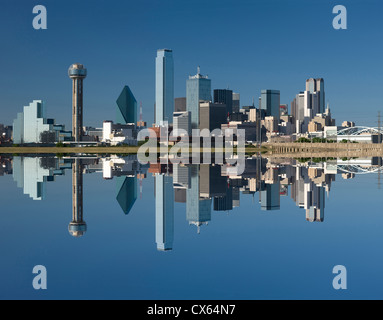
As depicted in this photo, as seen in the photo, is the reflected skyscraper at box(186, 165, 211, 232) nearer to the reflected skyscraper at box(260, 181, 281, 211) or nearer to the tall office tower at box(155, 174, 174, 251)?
the tall office tower at box(155, 174, 174, 251)

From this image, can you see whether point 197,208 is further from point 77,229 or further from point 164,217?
point 77,229

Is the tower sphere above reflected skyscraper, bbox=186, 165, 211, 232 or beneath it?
beneath

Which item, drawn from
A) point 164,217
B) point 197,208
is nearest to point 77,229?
point 164,217

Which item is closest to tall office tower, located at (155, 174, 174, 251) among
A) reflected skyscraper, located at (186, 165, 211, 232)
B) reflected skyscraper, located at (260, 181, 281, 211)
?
reflected skyscraper, located at (186, 165, 211, 232)

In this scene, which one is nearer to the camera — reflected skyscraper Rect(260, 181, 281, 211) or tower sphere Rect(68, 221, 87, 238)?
tower sphere Rect(68, 221, 87, 238)

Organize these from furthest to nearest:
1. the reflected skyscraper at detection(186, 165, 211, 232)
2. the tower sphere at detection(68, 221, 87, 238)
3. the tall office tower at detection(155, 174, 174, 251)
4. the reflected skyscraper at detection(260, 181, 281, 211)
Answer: the reflected skyscraper at detection(260, 181, 281, 211)
the reflected skyscraper at detection(186, 165, 211, 232)
the tower sphere at detection(68, 221, 87, 238)
the tall office tower at detection(155, 174, 174, 251)

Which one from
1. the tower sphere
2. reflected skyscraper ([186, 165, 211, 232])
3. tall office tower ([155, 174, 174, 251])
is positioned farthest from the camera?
reflected skyscraper ([186, 165, 211, 232])

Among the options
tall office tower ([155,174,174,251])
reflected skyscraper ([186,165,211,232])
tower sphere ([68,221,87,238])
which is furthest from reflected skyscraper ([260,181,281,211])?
tower sphere ([68,221,87,238])
